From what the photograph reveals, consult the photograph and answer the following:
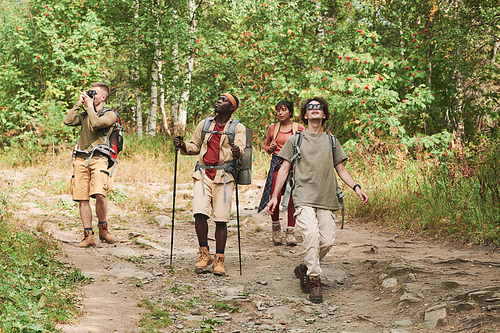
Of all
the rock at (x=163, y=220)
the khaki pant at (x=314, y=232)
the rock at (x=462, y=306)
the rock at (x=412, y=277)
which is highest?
the khaki pant at (x=314, y=232)

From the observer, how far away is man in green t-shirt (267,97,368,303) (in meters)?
4.97

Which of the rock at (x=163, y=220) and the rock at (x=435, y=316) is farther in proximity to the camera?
the rock at (x=163, y=220)

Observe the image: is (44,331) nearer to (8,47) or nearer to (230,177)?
(230,177)

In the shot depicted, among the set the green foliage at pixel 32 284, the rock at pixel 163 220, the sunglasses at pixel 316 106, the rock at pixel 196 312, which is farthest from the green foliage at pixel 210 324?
the rock at pixel 163 220

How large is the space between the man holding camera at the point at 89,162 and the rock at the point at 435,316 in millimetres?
4640

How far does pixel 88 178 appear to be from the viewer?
21.9 feet

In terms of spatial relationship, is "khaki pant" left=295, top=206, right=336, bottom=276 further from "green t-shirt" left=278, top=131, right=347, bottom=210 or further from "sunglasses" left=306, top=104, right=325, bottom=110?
"sunglasses" left=306, top=104, right=325, bottom=110

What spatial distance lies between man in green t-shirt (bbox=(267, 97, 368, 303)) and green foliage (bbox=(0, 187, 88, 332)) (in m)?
2.29

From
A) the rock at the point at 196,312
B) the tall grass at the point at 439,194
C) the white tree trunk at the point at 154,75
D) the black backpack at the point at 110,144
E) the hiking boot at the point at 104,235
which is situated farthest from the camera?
the white tree trunk at the point at 154,75

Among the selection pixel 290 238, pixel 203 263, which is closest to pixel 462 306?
pixel 203 263

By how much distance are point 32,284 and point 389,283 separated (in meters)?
3.74

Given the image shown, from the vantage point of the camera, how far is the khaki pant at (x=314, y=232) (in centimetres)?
492

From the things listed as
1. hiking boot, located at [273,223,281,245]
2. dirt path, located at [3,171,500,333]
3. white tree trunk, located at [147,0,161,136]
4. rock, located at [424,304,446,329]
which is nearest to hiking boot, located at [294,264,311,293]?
dirt path, located at [3,171,500,333]

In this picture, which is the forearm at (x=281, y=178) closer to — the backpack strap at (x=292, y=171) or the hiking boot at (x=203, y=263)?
the backpack strap at (x=292, y=171)
